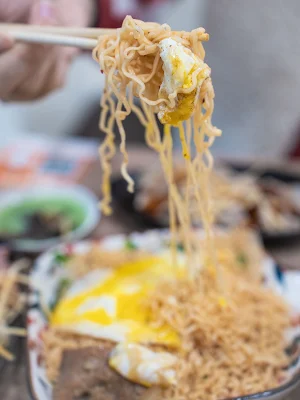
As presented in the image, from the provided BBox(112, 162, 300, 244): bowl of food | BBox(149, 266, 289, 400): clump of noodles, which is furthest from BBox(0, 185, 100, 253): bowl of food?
BBox(149, 266, 289, 400): clump of noodles

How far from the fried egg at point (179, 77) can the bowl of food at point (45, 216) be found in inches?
29.4

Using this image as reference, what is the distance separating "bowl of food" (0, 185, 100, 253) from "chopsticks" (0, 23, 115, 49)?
2.02 feet

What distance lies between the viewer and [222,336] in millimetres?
782

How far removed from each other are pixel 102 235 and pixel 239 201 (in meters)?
0.48

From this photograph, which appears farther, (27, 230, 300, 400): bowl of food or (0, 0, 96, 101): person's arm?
(0, 0, 96, 101): person's arm

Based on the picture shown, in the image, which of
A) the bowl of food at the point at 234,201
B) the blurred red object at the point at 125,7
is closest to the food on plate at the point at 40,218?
the bowl of food at the point at 234,201

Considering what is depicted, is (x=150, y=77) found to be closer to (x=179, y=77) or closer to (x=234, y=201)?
(x=179, y=77)

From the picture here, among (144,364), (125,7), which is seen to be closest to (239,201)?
(144,364)

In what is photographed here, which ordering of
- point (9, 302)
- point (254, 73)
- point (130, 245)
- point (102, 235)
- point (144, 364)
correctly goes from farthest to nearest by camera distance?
point (254, 73), point (102, 235), point (130, 245), point (9, 302), point (144, 364)

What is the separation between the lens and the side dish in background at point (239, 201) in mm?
1387

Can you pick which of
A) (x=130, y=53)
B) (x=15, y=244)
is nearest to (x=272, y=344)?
(x=130, y=53)

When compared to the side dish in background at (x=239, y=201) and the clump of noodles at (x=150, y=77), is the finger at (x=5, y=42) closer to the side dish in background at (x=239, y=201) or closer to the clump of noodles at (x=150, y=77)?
the clump of noodles at (x=150, y=77)

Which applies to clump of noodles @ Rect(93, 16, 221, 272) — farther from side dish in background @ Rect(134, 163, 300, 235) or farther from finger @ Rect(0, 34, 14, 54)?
side dish in background @ Rect(134, 163, 300, 235)

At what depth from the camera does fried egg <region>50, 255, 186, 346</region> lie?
0.80 m
